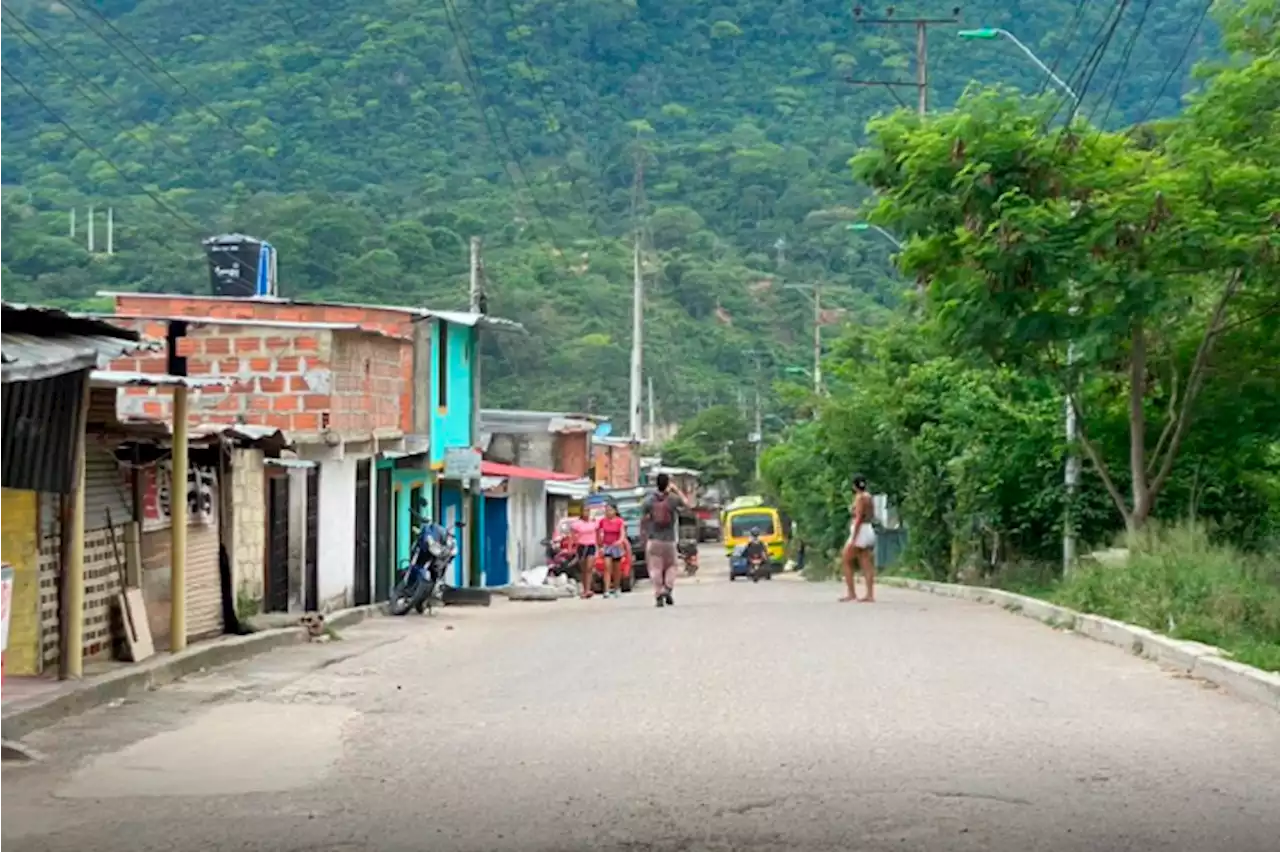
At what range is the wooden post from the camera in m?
14.3

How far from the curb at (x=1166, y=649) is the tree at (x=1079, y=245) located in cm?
211

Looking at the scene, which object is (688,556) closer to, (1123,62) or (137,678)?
(1123,62)

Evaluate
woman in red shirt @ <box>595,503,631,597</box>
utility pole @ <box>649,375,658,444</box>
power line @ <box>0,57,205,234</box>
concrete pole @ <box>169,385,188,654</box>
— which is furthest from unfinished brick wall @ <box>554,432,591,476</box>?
concrete pole @ <box>169,385,188,654</box>

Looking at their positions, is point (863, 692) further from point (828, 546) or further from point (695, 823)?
point (828, 546)

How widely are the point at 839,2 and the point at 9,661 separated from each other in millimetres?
71023

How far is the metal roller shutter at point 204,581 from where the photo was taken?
18984 mm

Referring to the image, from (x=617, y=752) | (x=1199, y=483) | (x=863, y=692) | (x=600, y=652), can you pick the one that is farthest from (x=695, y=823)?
(x=1199, y=483)

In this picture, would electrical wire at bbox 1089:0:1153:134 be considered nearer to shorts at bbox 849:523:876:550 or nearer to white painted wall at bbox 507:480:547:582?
shorts at bbox 849:523:876:550

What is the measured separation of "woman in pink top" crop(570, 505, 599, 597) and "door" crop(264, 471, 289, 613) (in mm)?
11829

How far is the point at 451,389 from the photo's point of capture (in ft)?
126

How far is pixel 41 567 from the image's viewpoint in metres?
15.1

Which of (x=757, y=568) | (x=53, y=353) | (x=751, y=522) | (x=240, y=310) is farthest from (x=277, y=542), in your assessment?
(x=751, y=522)

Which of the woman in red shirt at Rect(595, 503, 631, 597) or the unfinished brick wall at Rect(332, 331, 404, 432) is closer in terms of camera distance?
the unfinished brick wall at Rect(332, 331, 404, 432)

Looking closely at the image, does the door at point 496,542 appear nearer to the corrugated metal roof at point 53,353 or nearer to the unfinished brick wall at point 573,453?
the unfinished brick wall at point 573,453
